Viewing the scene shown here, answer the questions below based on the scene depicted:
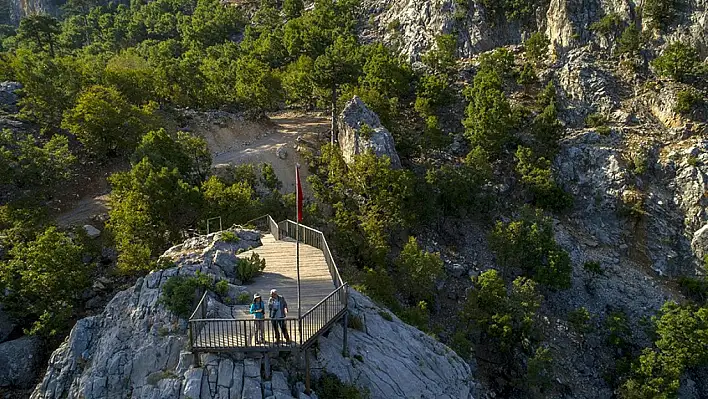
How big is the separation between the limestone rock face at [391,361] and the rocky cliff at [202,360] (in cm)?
4

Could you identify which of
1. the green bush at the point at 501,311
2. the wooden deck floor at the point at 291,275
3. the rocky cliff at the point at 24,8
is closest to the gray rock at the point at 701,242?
the green bush at the point at 501,311

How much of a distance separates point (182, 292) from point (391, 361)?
30.3 ft

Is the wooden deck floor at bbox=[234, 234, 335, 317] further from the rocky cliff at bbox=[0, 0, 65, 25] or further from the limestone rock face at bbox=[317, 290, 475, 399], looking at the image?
the rocky cliff at bbox=[0, 0, 65, 25]

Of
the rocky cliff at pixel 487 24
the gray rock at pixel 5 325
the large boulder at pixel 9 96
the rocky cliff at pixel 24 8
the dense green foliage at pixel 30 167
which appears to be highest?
the rocky cliff at pixel 24 8

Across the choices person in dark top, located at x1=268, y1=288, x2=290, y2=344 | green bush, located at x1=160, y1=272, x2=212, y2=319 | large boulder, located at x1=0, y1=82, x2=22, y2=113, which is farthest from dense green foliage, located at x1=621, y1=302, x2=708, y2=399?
large boulder, located at x1=0, y1=82, x2=22, y2=113

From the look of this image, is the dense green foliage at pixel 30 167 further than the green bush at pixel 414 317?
Yes

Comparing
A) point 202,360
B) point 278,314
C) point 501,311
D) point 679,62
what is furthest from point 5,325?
point 679,62

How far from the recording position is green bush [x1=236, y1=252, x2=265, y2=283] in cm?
2038

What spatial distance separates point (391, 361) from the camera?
1972 centimetres

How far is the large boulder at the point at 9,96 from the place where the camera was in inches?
1657

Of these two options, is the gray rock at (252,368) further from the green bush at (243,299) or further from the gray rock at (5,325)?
the gray rock at (5,325)

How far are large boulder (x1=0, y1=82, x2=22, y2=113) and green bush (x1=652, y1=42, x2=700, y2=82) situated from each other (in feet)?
213

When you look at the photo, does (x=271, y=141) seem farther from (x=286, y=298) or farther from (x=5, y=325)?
(x=286, y=298)

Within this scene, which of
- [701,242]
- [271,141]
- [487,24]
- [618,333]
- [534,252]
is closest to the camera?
[618,333]
